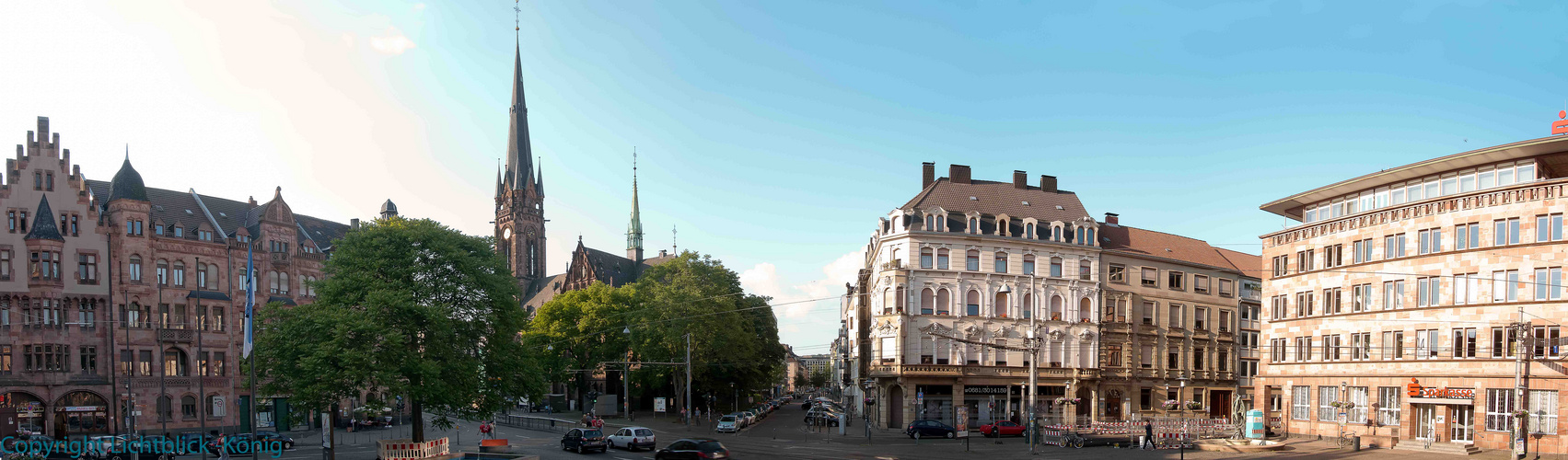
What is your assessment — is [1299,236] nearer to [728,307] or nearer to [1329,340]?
[1329,340]

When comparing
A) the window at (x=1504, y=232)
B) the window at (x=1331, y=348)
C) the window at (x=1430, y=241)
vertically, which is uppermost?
the window at (x=1504, y=232)

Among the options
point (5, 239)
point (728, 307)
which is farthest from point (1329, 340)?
point (5, 239)

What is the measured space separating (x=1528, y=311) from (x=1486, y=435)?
5.73 metres

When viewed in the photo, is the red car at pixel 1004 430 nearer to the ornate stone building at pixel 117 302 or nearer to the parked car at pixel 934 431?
the parked car at pixel 934 431

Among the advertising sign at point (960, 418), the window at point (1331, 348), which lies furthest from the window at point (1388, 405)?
the advertising sign at point (960, 418)

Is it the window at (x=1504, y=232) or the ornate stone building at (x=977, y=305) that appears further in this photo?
the ornate stone building at (x=977, y=305)

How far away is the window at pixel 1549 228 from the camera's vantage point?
41094 millimetres

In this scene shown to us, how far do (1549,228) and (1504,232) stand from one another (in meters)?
1.67

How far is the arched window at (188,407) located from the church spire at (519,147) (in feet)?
274

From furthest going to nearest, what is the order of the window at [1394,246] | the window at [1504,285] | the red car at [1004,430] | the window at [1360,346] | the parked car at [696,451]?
1. the red car at [1004,430]
2. the window at [1360,346]
3. the window at [1394,246]
4. the window at [1504,285]
5. the parked car at [696,451]

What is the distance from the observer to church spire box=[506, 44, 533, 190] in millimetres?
146875

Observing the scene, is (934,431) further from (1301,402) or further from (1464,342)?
(1464,342)

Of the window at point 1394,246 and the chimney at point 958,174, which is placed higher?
the chimney at point 958,174

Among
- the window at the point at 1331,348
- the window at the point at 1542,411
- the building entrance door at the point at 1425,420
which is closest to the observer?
the window at the point at 1542,411
